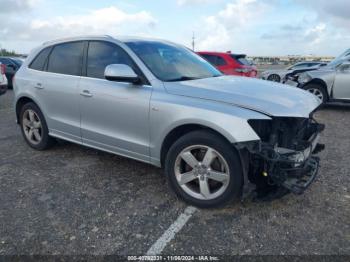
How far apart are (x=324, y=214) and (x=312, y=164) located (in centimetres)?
51

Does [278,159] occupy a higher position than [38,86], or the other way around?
[38,86]

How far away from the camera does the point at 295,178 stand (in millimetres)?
3055

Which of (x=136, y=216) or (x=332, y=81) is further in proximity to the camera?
(x=332, y=81)

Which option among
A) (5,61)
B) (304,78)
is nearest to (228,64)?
(304,78)

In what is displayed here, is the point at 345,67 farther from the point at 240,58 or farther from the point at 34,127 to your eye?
the point at 34,127

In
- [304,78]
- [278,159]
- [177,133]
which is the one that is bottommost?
[278,159]

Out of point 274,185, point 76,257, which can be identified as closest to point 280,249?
point 274,185

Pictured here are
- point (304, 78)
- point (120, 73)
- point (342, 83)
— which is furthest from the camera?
point (304, 78)

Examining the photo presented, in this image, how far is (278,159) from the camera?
285cm

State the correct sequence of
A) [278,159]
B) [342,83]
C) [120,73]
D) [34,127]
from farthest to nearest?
1. [342,83]
2. [34,127]
3. [120,73]
4. [278,159]

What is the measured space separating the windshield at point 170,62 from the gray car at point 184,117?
0.05 ft

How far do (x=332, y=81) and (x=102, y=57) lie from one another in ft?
23.1

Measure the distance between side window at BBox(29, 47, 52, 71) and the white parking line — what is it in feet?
10.5

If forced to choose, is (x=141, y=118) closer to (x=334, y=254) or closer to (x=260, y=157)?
(x=260, y=157)
